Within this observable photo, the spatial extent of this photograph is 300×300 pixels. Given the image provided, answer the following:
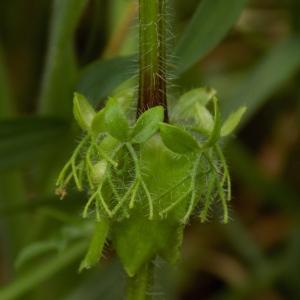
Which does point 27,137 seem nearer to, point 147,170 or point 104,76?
point 104,76

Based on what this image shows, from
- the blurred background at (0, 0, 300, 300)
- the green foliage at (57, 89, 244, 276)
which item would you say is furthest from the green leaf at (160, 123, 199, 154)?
the blurred background at (0, 0, 300, 300)

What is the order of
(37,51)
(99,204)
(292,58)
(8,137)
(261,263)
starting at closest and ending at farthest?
(99,204), (8,137), (292,58), (261,263), (37,51)

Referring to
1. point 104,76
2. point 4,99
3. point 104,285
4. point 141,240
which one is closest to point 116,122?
point 141,240

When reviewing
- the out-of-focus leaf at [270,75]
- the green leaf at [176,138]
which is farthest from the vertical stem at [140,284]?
the out-of-focus leaf at [270,75]

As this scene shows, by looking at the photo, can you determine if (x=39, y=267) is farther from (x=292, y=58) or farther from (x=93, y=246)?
(x=292, y=58)

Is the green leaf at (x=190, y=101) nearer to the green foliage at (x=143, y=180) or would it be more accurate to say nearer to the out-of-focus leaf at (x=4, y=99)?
the green foliage at (x=143, y=180)

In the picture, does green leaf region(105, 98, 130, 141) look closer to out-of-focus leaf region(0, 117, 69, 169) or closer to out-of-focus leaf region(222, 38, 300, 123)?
out-of-focus leaf region(0, 117, 69, 169)

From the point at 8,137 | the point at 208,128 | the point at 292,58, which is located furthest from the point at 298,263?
the point at 208,128
